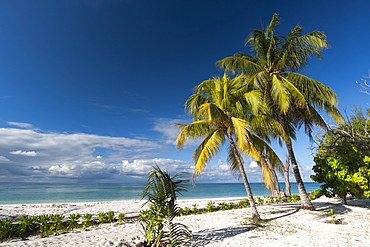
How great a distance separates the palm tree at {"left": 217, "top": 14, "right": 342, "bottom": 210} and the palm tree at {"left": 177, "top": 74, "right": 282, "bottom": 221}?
139 cm

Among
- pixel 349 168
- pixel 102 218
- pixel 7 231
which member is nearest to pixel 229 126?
pixel 349 168

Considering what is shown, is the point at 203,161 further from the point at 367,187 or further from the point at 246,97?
the point at 367,187

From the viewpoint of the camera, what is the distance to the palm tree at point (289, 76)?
26.4ft

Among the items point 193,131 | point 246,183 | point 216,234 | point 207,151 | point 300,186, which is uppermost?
point 193,131

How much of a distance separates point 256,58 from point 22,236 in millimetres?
12050

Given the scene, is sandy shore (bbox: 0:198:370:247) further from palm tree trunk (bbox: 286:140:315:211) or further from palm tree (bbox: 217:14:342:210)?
palm tree (bbox: 217:14:342:210)

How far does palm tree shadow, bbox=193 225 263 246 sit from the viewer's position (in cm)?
509

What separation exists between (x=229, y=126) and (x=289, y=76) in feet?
13.3

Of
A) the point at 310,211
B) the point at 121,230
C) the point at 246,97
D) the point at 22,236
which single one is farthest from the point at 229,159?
the point at 22,236

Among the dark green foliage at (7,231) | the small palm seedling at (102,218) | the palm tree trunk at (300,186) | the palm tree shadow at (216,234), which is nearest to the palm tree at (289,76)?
the palm tree trunk at (300,186)

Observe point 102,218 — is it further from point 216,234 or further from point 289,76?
point 289,76

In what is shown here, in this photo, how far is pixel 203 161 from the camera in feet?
22.9

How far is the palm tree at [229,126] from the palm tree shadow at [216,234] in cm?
138

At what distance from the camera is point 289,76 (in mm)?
8719
